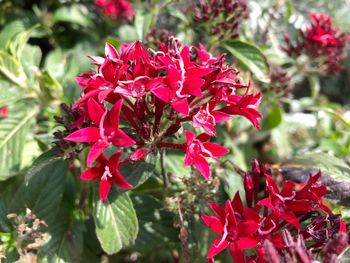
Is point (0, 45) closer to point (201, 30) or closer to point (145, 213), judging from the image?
point (201, 30)

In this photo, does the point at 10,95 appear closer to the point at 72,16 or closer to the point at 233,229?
the point at 72,16

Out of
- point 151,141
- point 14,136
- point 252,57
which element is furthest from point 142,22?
Answer: point 151,141

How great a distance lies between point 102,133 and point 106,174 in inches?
3.8

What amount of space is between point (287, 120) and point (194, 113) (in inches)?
53.9

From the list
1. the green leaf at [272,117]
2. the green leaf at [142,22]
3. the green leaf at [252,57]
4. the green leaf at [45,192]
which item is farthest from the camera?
the green leaf at [272,117]

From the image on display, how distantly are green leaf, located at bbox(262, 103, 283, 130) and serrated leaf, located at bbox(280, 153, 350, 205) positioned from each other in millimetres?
429

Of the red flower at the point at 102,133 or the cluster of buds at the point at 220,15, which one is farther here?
the cluster of buds at the point at 220,15

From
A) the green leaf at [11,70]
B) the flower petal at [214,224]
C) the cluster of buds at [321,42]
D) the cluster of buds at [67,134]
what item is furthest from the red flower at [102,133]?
the cluster of buds at [321,42]

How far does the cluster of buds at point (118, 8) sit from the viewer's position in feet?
6.61

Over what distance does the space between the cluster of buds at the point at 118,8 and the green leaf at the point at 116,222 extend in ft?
3.14

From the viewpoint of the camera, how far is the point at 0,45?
2.00m

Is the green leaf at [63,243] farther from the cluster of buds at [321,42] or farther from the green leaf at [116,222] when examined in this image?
the cluster of buds at [321,42]

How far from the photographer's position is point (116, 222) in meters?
1.25

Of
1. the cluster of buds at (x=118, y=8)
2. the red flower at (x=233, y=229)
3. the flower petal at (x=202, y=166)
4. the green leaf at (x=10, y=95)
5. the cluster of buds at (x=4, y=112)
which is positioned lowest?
the red flower at (x=233, y=229)
